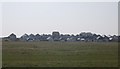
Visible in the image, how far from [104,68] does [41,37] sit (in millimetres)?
115097

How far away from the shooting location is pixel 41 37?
13762 centimetres

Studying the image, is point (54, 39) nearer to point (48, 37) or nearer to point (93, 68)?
point (48, 37)

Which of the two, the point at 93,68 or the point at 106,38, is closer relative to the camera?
the point at 93,68

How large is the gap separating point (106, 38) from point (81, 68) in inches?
4247

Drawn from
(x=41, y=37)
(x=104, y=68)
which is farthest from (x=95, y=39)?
(x=104, y=68)

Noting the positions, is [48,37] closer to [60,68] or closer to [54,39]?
[54,39]

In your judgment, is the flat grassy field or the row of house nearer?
the flat grassy field

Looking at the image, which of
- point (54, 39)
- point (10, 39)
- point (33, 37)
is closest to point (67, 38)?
point (54, 39)

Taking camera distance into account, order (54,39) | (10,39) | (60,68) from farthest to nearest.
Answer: (54,39) → (10,39) → (60,68)

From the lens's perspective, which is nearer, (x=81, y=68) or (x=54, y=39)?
(x=81, y=68)

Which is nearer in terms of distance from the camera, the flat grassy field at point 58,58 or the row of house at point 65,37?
the flat grassy field at point 58,58

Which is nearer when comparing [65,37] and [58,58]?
[58,58]

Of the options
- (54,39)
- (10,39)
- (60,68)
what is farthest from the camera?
(54,39)

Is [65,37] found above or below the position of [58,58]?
above
